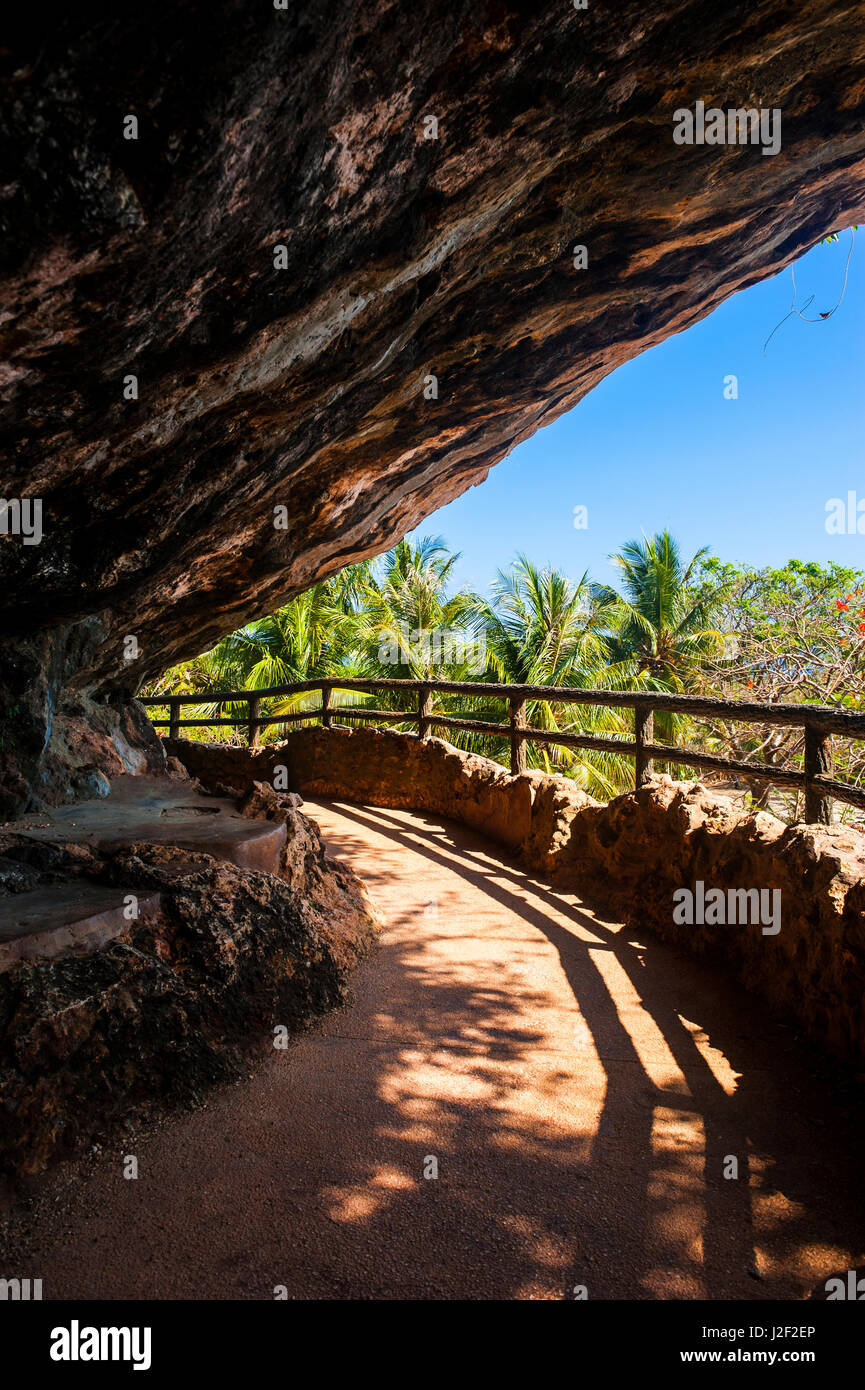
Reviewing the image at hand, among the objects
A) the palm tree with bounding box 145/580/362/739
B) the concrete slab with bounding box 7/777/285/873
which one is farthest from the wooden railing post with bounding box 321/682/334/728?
the palm tree with bounding box 145/580/362/739

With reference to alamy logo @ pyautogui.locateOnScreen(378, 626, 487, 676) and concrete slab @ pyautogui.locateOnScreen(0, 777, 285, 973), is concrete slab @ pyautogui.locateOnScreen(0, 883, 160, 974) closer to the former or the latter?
concrete slab @ pyautogui.locateOnScreen(0, 777, 285, 973)

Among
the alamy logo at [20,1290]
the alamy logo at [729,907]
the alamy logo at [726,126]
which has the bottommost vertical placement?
the alamy logo at [20,1290]

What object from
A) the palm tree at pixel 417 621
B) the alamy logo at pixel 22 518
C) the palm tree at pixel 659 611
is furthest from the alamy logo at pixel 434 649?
the alamy logo at pixel 22 518

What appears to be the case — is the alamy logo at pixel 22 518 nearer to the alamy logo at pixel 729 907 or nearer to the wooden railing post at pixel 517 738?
the alamy logo at pixel 729 907

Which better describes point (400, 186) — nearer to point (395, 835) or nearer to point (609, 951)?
point (609, 951)

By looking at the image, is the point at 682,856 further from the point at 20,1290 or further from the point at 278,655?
the point at 278,655

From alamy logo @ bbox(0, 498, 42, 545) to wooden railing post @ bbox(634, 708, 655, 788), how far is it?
3.60 metres

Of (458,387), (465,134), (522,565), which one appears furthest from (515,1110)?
(522,565)

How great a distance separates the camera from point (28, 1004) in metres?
2.25

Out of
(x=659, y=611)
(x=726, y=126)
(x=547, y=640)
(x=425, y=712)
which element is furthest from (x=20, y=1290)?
(x=659, y=611)

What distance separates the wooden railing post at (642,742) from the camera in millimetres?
5004

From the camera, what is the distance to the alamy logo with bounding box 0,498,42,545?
2.75 meters

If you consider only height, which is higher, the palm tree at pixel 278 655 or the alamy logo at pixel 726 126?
the alamy logo at pixel 726 126
